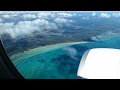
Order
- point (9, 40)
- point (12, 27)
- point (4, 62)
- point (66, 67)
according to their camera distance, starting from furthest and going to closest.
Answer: point (66, 67), point (9, 40), point (12, 27), point (4, 62)

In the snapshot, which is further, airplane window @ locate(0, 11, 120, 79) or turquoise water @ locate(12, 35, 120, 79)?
turquoise water @ locate(12, 35, 120, 79)

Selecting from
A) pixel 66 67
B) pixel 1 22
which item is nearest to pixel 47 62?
pixel 66 67

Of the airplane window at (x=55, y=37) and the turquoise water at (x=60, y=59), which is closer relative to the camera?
the airplane window at (x=55, y=37)

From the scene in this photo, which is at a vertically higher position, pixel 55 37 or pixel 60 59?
pixel 55 37
